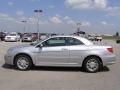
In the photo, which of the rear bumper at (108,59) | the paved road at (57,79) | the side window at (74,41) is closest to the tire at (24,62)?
the paved road at (57,79)

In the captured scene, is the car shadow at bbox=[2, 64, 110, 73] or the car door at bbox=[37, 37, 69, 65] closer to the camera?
the car door at bbox=[37, 37, 69, 65]

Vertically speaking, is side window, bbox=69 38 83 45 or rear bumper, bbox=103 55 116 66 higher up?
side window, bbox=69 38 83 45

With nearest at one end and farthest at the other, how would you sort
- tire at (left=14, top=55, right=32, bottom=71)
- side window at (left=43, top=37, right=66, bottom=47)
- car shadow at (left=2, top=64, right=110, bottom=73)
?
1. tire at (left=14, top=55, right=32, bottom=71)
2. side window at (left=43, top=37, right=66, bottom=47)
3. car shadow at (left=2, top=64, right=110, bottom=73)

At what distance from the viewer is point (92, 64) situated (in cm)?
1259

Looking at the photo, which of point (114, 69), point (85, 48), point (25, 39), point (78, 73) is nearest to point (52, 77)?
point (78, 73)

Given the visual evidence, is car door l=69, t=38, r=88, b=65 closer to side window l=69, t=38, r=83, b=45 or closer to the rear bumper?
side window l=69, t=38, r=83, b=45

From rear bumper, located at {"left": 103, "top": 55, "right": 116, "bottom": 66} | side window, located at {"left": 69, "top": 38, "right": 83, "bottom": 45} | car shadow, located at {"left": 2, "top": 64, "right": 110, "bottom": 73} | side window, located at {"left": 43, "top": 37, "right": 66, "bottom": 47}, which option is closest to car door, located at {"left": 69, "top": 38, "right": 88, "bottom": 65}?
side window, located at {"left": 69, "top": 38, "right": 83, "bottom": 45}

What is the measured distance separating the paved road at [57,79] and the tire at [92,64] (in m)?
0.28

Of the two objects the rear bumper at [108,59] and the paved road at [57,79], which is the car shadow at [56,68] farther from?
the rear bumper at [108,59]

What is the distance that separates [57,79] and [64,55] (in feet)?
7.51

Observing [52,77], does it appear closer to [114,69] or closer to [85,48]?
[85,48]

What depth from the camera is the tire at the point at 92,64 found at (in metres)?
12.5

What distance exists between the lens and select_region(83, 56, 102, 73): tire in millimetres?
12547

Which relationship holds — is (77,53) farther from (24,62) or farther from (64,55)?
(24,62)
